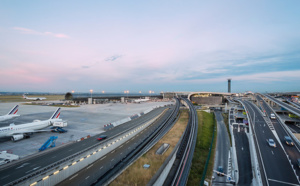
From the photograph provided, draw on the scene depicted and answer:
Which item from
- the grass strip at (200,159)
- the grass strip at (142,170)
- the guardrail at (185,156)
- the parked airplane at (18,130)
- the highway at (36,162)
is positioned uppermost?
the parked airplane at (18,130)

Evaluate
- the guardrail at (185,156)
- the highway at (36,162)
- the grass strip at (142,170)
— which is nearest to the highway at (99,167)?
the grass strip at (142,170)

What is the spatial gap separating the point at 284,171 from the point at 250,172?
20.3ft

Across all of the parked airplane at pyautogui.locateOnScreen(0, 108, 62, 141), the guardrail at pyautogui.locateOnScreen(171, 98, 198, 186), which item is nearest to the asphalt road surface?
the guardrail at pyautogui.locateOnScreen(171, 98, 198, 186)

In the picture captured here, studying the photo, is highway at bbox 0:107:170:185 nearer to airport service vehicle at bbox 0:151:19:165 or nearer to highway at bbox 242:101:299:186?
airport service vehicle at bbox 0:151:19:165

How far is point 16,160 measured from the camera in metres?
30.5

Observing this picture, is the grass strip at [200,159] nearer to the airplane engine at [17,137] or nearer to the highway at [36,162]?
the highway at [36,162]

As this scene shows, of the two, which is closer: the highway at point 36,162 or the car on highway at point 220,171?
the highway at point 36,162

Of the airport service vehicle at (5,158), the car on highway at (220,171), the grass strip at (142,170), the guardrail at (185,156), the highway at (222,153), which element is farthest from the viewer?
the car on highway at (220,171)

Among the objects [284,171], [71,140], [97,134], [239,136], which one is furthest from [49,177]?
[239,136]

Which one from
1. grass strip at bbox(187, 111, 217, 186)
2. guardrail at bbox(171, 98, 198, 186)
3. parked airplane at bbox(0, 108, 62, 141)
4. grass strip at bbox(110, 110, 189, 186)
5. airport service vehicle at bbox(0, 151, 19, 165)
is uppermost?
parked airplane at bbox(0, 108, 62, 141)

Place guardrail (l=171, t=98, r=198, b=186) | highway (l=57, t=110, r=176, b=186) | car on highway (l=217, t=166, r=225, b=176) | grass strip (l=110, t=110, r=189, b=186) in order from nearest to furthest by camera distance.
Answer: grass strip (l=110, t=110, r=189, b=186) → highway (l=57, t=110, r=176, b=186) → guardrail (l=171, t=98, r=198, b=186) → car on highway (l=217, t=166, r=225, b=176)

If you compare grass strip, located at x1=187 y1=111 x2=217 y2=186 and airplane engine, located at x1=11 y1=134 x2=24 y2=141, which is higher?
airplane engine, located at x1=11 y1=134 x2=24 y2=141

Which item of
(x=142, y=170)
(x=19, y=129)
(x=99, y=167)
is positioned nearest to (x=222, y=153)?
(x=142, y=170)

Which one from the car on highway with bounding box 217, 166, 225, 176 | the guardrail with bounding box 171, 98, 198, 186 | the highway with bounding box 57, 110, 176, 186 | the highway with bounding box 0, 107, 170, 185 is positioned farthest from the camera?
the car on highway with bounding box 217, 166, 225, 176
